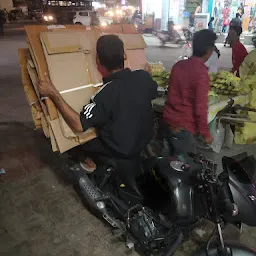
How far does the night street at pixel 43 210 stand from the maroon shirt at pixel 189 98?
112 centimetres

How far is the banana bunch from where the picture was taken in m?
3.96

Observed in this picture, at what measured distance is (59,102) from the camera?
7.08 ft

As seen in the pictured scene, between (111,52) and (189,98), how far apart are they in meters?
0.90

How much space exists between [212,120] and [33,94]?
234cm

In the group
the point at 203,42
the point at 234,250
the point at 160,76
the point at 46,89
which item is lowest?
the point at 234,250

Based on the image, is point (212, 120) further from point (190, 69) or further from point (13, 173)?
point (13, 173)

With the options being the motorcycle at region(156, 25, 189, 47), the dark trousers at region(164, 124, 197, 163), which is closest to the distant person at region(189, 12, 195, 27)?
the motorcycle at region(156, 25, 189, 47)

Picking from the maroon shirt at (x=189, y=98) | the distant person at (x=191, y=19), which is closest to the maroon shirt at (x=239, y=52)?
the maroon shirt at (x=189, y=98)

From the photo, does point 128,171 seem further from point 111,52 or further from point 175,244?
point 111,52

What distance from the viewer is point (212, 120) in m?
3.79

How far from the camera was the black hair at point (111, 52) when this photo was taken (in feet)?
6.86

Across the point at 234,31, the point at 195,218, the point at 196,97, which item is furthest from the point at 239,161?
the point at 234,31

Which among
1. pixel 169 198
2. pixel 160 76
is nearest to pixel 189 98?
pixel 169 198

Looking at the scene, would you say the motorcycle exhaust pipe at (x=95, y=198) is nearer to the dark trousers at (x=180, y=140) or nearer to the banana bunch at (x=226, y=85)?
the dark trousers at (x=180, y=140)
